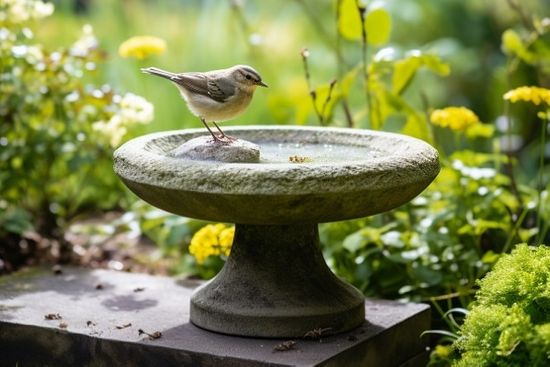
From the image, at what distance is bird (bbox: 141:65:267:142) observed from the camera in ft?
12.1

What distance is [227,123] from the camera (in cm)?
639

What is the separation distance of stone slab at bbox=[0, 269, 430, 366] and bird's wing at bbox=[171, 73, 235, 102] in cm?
89

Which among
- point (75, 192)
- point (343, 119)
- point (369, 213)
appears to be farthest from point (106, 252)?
point (369, 213)

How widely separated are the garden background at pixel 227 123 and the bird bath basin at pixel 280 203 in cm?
50

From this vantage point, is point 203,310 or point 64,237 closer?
point 203,310

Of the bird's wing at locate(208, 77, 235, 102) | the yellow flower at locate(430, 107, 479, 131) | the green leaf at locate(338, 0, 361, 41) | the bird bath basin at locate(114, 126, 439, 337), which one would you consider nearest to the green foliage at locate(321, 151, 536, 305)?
the yellow flower at locate(430, 107, 479, 131)

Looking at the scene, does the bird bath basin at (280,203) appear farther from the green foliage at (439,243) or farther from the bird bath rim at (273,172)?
the green foliage at (439,243)

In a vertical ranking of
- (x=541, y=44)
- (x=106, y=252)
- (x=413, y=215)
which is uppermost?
(x=541, y=44)

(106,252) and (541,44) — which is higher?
(541,44)

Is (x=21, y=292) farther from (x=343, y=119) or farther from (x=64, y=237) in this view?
(x=343, y=119)

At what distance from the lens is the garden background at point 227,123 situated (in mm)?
4484

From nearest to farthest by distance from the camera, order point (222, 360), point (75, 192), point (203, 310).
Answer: point (222, 360) < point (203, 310) < point (75, 192)

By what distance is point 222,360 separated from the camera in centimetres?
334

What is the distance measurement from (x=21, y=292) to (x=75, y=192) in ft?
5.75
